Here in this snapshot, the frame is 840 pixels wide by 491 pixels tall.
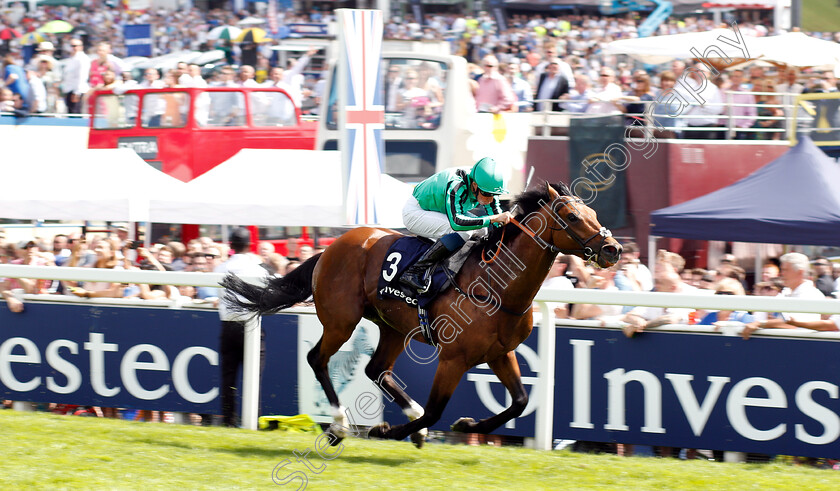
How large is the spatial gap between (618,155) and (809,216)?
2.29 meters

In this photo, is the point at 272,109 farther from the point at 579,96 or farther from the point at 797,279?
the point at 797,279

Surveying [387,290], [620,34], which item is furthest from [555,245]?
[620,34]

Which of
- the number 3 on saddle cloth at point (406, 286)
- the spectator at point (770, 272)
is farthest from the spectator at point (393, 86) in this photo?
the number 3 on saddle cloth at point (406, 286)

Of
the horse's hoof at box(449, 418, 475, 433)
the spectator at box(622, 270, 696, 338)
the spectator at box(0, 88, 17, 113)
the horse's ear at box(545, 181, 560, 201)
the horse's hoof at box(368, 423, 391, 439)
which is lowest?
the horse's hoof at box(368, 423, 391, 439)

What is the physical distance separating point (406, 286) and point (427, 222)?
1.19 ft

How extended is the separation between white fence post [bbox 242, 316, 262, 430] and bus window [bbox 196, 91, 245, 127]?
581 cm

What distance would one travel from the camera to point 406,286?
213 inches

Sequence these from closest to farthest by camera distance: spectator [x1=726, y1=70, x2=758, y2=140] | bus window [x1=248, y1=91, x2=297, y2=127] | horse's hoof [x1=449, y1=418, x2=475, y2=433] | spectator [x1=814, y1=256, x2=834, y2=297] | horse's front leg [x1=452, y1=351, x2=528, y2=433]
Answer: horse's front leg [x1=452, y1=351, x2=528, y2=433] → horse's hoof [x1=449, y1=418, x2=475, y2=433] → spectator [x1=814, y1=256, x2=834, y2=297] → spectator [x1=726, y1=70, x2=758, y2=140] → bus window [x1=248, y1=91, x2=297, y2=127]

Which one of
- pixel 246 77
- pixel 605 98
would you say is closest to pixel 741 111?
pixel 605 98

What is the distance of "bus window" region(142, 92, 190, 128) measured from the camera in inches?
454

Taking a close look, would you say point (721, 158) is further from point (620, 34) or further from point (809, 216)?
point (620, 34)

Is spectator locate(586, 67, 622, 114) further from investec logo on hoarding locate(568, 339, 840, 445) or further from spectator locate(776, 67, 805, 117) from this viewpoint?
investec logo on hoarding locate(568, 339, 840, 445)

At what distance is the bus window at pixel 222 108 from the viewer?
11594 mm

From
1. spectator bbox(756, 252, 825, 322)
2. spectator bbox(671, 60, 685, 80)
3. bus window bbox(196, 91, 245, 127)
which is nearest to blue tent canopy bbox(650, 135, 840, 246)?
spectator bbox(671, 60, 685, 80)
